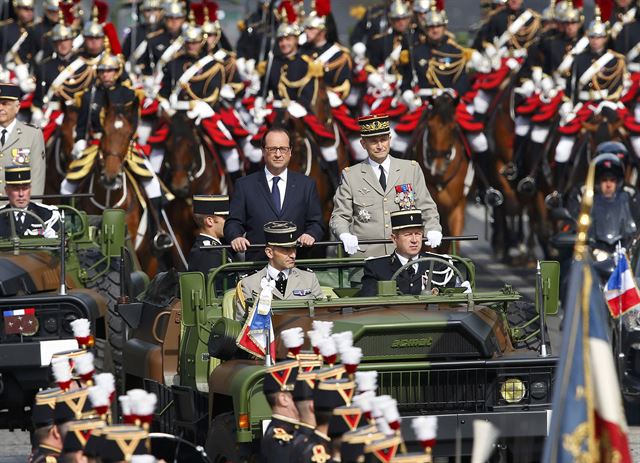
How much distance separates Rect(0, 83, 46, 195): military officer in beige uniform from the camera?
20641 millimetres

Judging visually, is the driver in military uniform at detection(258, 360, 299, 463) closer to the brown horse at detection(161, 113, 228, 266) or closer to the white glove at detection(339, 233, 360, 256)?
the white glove at detection(339, 233, 360, 256)

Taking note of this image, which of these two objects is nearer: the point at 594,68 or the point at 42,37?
the point at 594,68

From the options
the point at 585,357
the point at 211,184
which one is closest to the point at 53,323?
the point at 585,357

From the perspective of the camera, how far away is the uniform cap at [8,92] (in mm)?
21141

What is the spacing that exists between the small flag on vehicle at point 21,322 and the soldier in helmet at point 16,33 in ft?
48.4

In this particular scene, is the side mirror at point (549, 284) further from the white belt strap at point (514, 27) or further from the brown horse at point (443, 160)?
the white belt strap at point (514, 27)

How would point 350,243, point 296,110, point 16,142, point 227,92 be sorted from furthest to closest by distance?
point 227,92 < point 296,110 < point 16,142 < point 350,243

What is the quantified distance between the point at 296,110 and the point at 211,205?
1007 cm

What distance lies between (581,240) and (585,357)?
523 mm

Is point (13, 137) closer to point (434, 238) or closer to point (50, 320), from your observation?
point (50, 320)

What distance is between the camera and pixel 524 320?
15.3 metres

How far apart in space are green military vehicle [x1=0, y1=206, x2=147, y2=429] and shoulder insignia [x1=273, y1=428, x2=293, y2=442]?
413 cm

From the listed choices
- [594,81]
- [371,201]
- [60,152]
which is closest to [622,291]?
[371,201]

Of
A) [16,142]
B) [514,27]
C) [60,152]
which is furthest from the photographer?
[514,27]
